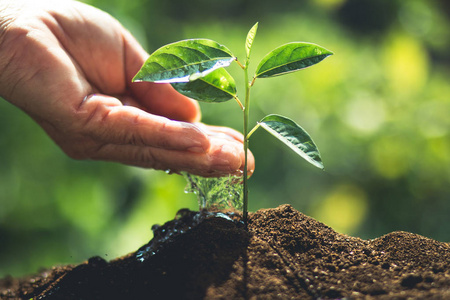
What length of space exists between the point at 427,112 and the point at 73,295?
2266 millimetres

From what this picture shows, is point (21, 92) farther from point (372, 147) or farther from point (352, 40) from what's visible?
point (352, 40)

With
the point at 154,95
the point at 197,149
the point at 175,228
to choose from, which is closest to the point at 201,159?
the point at 197,149

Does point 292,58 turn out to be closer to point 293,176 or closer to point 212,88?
point 212,88

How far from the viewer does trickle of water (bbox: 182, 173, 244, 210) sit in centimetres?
116

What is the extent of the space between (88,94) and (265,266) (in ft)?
2.60

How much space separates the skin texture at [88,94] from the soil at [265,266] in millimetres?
209

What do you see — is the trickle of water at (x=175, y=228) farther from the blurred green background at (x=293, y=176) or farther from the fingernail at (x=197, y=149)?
the blurred green background at (x=293, y=176)

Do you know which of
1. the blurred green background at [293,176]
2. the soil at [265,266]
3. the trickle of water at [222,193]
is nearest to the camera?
the soil at [265,266]

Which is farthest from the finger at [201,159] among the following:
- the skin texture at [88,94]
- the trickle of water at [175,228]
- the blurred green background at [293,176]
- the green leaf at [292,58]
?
the blurred green background at [293,176]

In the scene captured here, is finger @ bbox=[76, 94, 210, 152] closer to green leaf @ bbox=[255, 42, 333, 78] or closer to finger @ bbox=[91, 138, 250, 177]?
finger @ bbox=[91, 138, 250, 177]

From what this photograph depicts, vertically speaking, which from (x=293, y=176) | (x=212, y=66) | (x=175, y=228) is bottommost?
(x=293, y=176)

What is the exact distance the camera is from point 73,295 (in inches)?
37.3

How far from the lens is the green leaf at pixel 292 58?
94 centimetres

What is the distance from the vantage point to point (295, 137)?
95 centimetres
